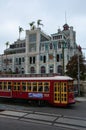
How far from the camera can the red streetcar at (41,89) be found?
78.8 ft

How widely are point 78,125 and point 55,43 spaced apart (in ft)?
170

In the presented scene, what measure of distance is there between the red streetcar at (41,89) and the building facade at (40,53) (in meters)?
36.2

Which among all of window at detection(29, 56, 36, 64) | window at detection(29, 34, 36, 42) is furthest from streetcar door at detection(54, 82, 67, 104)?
window at detection(29, 34, 36, 42)

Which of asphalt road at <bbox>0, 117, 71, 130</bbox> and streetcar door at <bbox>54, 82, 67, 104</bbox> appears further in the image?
streetcar door at <bbox>54, 82, 67, 104</bbox>

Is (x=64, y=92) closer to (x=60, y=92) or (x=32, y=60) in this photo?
A: (x=60, y=92)

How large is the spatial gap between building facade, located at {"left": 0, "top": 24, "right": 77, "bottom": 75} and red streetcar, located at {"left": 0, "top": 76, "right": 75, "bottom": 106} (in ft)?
119

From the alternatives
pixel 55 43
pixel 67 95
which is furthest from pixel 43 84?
pixel 55 43

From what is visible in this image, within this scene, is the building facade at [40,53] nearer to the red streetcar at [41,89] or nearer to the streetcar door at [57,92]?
the red streetcar at [41,89]

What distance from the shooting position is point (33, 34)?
69938 mm

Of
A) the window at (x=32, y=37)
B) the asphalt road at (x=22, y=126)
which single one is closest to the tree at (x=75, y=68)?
the window at (x=32, y=37)

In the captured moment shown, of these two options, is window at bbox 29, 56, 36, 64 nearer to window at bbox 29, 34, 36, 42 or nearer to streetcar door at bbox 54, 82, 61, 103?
window at bbox 29, 34, 36, 42

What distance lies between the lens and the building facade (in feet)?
212

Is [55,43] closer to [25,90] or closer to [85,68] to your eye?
[85,68]

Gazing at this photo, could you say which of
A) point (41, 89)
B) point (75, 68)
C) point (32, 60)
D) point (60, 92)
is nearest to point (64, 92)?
point (60, 92)
